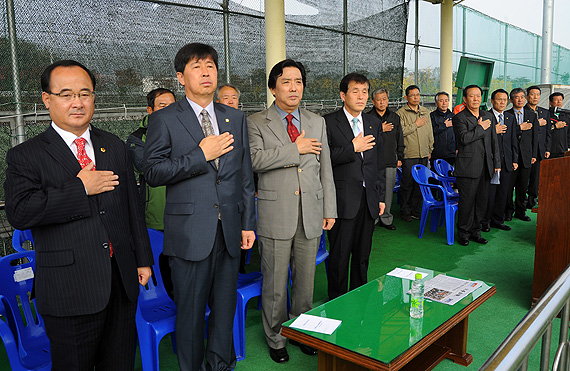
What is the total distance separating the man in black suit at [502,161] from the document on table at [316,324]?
4.03m

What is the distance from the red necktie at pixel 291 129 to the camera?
2888 mm

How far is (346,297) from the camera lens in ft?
8.87

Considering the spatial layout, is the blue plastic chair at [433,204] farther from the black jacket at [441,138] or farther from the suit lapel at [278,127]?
the suit lapel at [278,127]

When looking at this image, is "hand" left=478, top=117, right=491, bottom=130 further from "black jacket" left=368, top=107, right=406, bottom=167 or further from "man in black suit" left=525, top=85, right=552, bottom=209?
"man in black suit" left=525, top=85, right=552, bottom=209

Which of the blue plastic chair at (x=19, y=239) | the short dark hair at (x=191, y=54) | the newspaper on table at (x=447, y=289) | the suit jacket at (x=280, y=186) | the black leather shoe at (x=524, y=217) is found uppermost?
the short dark hair at (x=191, y=54)

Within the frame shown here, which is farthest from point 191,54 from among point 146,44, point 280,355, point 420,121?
point 420,121

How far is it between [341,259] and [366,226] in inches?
12.2

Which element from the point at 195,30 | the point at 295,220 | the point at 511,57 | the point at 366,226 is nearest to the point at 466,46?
the point at 511,57

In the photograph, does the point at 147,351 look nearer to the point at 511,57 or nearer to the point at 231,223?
the point at 231,223

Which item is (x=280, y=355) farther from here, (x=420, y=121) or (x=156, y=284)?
(x=420, y=121)

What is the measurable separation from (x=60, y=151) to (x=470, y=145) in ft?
14.6

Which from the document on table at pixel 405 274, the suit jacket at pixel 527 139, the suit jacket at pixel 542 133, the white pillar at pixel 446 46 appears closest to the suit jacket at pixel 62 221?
the document on table at pixel 405 274

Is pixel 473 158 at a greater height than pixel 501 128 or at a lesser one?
lesser

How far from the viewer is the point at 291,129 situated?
2.90m
